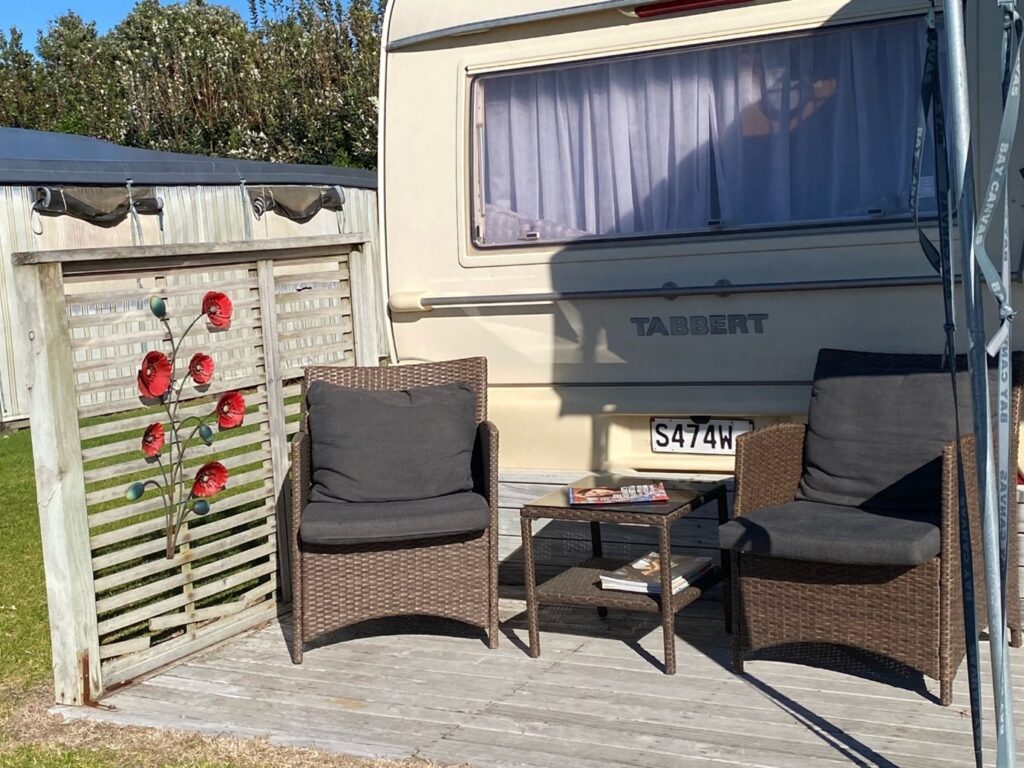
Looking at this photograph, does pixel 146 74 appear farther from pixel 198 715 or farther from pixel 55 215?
pixel 198 715

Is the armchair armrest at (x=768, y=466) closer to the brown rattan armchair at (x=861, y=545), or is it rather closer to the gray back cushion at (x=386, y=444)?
the brown rattan armchair at (x=861, y=545)

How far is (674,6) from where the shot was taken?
4.63m

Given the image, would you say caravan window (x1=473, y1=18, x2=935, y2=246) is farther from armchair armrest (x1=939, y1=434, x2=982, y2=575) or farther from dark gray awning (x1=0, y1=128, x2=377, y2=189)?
dark gray awning (x1=0, y1=128, x2=377, y2=189)

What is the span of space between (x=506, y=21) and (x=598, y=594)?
2142 millimetres

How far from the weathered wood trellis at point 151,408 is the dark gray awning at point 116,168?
249 inches

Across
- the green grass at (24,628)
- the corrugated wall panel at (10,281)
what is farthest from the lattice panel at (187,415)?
the corrugated wall panel at (10,281)

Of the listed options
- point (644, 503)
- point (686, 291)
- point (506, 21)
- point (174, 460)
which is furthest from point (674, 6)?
point (174, 460)

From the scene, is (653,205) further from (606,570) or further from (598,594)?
(598,594)

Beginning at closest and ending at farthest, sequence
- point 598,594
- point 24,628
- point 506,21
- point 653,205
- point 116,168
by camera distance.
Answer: point 598,594, point 653,205, point 506,21, point 24,628, point 116,168

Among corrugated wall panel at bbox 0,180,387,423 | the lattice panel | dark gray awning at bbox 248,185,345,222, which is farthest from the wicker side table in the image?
dark gray awning at bbox 248,185,345,222

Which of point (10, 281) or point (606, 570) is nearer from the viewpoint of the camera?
point (606, 570)

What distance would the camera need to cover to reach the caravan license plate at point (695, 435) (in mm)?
4641

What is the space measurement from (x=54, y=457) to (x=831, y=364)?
2.44m

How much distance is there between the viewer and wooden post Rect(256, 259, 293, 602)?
4.77 metres
